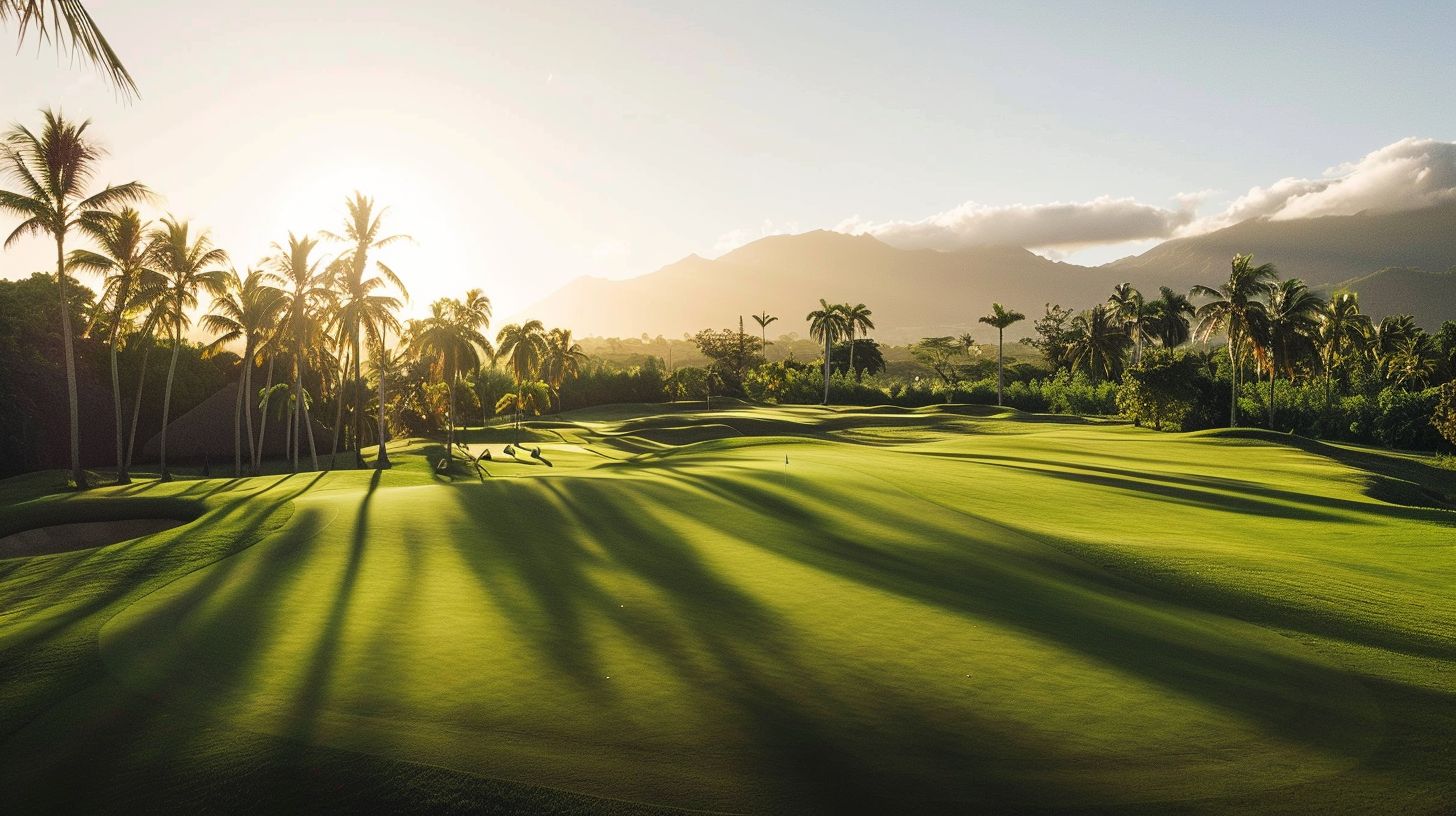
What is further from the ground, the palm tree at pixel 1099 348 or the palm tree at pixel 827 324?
the palm tree at pixel 827 324

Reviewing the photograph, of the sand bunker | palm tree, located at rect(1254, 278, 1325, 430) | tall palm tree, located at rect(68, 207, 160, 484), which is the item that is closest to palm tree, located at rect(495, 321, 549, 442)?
tall palm tree, located at rect(68, 207, 160, 484)

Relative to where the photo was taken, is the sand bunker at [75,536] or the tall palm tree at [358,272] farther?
the tall palm tree at [358,272]

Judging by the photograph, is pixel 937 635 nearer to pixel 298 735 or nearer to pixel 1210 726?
pixel 1210 726

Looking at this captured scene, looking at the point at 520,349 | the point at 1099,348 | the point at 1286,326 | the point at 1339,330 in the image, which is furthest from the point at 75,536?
the point at 1339,330

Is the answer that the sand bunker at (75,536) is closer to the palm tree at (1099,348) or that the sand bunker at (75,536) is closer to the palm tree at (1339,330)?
the palm tree at (1099,348)

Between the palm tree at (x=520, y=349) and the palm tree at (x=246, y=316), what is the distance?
22.7 m

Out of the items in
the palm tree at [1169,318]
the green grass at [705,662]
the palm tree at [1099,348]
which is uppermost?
the palm tree at [1169,318]

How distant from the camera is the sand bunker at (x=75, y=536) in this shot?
16109 millimetres

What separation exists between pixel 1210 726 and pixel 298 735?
7544 millimetres

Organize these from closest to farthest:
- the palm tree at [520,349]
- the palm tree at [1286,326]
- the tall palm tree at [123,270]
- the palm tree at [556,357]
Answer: the tall palm tree at [123,270]
the palm tree at [1286,326]
the palm tree at [520,349]
the palm tree at [556,357]

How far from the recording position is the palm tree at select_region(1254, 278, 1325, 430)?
67.1 m

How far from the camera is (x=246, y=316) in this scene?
44.2 meters

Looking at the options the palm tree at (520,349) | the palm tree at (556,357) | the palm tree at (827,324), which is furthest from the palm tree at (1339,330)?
the palm tree at (520,349)

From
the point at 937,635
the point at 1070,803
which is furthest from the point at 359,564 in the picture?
the point at 1070,803
